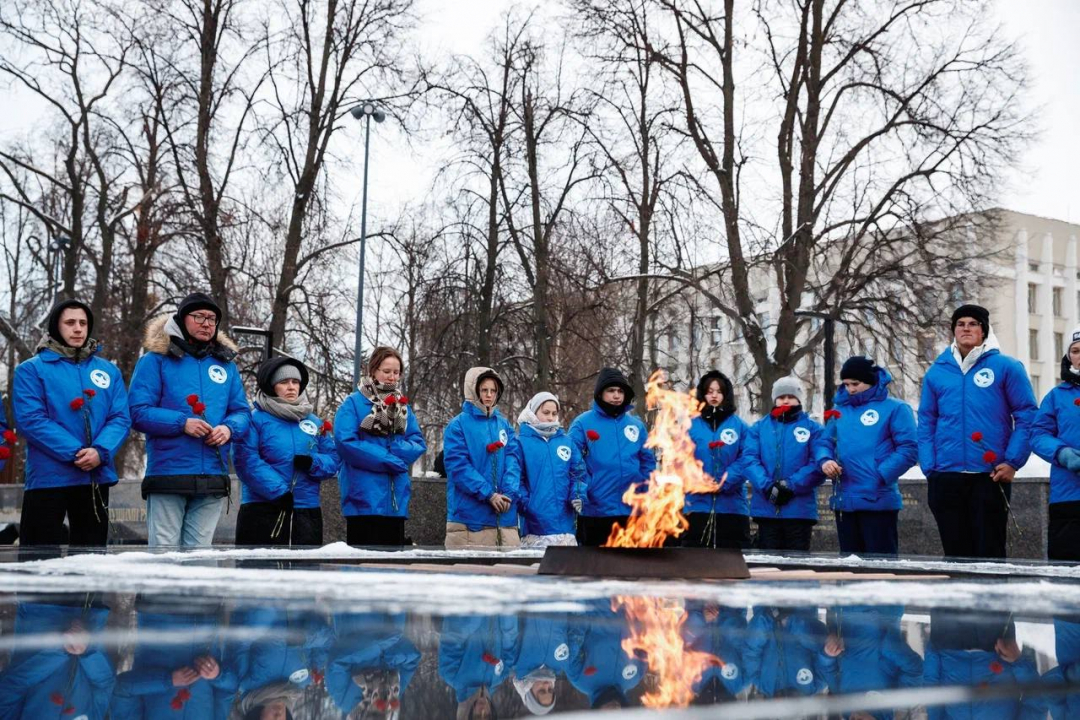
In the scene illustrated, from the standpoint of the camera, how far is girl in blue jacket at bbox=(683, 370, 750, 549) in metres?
11.2

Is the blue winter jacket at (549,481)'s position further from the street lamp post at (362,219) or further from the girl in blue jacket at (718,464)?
the street lamp post at (362,219)

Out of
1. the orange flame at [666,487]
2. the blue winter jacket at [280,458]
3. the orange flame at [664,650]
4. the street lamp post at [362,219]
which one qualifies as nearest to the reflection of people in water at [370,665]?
the orange flame at [664,650]

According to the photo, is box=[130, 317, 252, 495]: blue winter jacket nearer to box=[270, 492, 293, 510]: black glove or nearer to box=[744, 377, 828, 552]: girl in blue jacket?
box=[270, 492, 293, 510]: black glove

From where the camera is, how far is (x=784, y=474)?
→ 10727 millimetres

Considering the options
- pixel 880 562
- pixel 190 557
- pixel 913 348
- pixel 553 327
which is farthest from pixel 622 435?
pixel 553 327

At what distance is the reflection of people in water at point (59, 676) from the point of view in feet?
6.59

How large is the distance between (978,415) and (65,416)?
6116mm

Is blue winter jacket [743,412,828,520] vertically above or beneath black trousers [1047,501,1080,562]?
above

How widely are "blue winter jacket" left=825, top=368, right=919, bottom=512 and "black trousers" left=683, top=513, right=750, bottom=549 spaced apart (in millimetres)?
1619

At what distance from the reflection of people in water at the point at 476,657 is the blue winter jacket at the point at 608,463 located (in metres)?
6.85

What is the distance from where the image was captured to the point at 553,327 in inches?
984

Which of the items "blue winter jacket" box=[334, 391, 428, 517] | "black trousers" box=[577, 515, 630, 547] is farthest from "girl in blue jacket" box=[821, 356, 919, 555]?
"blue winter jacket" box=[334, 391, 428, 517]

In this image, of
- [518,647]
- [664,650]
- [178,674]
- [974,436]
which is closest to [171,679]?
[178,674]

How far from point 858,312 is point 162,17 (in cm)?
1390
